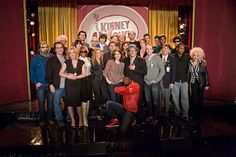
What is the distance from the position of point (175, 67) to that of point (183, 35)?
138 inches

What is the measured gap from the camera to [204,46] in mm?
7598

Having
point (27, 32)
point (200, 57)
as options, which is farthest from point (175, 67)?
point (27, 32)

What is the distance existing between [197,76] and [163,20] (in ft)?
13.5

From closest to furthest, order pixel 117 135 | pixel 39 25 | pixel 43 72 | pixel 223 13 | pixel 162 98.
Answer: pixel 117 135 < pixel 43 72 < pixel 162 98 < pixel 223 13 < pixel 39 25

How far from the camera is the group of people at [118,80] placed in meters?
4.99

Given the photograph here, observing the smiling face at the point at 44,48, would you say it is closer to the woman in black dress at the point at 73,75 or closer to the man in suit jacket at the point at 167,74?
the woman in black dress at the point at 73,75

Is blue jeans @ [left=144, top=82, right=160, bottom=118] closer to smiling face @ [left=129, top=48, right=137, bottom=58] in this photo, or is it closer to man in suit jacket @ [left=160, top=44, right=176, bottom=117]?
man in suit jacket @ [left=160, top=44, right=176, bottom=117]

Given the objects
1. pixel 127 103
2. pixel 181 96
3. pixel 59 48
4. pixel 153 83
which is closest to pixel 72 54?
pixel 59 48

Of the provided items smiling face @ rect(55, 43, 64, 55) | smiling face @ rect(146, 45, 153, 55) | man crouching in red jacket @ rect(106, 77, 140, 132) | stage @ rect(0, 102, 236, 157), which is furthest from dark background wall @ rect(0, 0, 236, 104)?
man crouching in red jacket @ rect(106, 77, 140, 132)

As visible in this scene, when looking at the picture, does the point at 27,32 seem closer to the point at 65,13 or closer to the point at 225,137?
the point at 65,13

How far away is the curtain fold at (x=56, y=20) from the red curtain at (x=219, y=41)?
380cm

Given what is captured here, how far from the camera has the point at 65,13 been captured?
27.6ft

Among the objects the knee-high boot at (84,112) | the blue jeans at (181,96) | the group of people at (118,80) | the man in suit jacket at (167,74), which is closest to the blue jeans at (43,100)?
the group of people at (118,80)

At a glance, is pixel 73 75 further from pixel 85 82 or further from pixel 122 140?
pixel 122 140
